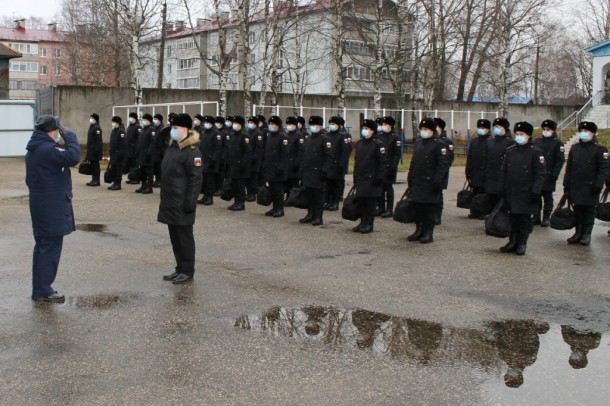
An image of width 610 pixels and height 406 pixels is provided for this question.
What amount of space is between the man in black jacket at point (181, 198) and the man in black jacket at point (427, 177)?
380 centimetres

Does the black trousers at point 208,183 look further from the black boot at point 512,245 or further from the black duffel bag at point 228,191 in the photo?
the black boot at point 512,245

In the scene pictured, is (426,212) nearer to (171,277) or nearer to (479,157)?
(479,157)

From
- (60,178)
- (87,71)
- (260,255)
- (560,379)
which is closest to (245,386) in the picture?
(560,379)

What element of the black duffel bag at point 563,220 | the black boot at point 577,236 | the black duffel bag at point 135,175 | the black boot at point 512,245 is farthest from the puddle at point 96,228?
the black boot at point 577,236

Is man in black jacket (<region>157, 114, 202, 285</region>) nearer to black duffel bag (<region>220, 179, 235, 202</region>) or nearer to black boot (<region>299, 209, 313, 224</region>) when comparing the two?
black boot (<region>299, 209, 313, 224</region>)

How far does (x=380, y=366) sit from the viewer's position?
16.7ft

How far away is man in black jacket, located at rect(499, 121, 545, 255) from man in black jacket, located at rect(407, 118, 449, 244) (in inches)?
35.5

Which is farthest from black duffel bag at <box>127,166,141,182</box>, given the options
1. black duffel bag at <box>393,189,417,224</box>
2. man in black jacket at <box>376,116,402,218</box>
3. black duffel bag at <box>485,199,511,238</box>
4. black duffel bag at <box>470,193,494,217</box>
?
black duffel bag at <box>485,199,511,238</box>

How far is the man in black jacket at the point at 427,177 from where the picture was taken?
33.2ft

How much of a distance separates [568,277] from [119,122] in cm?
1188

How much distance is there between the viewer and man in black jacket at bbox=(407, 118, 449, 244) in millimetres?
10117

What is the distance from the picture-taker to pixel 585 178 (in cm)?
1023

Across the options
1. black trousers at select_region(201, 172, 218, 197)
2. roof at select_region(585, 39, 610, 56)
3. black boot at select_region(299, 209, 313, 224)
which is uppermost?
roof at select_region(585, 39, 610, 56)

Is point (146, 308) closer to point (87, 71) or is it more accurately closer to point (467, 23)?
point (467, 23)
